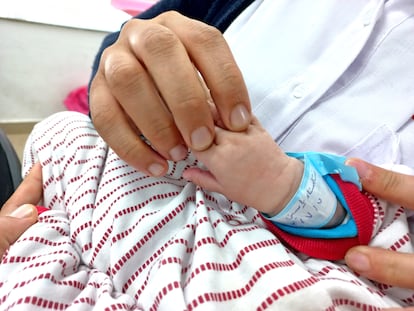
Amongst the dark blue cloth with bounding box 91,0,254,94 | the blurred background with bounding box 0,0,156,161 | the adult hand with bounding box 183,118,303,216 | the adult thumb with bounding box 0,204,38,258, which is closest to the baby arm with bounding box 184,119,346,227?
the adult hand with bounding box 183,118,303,216

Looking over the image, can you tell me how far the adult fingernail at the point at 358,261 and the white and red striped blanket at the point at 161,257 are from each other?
1 cm

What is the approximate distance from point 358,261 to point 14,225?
0.35 meters

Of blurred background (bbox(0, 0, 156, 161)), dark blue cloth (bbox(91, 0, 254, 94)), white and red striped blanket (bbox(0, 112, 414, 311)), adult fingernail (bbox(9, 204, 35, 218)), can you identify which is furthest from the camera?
blurred background (bbox(0, 0, 156, 161))

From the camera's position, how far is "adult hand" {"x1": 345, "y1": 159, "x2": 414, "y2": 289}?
1.09 ft

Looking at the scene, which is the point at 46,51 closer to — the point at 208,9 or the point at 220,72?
the point at 208,9

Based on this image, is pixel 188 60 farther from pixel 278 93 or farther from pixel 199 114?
pixel 278 93

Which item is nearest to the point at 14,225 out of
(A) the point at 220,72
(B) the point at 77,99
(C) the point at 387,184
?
(A) the point at 220,72

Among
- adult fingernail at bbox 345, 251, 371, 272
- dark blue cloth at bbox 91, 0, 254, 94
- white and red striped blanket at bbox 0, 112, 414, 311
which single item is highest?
dark blue cloth at bbox 91, 0, 254, 94

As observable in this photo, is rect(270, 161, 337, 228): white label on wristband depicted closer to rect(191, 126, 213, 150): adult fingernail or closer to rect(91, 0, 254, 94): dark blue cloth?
rect(191, 126, 213, 150): adult fingernail

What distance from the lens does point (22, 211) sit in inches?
17.3

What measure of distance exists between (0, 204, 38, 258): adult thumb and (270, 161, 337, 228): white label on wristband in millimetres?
264

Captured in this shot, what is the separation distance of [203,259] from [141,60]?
0.61 feet

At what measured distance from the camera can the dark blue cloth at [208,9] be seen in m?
0.63

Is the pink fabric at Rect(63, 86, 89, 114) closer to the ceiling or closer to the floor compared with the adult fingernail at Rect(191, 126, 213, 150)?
closer to the floor
